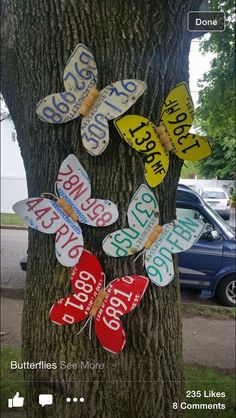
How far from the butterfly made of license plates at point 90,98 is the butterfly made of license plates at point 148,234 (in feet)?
0.56

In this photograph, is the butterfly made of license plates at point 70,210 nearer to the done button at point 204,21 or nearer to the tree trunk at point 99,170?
the tree trunk at point 99,170

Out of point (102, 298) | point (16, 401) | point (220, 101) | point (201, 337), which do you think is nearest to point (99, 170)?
point (102, 298)

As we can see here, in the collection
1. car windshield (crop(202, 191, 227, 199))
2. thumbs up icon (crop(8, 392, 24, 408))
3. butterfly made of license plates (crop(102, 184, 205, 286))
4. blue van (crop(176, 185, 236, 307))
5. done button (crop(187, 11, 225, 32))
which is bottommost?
thumbs up icon (crop(8, 392, 24, 408))

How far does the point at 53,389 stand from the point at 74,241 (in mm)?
431

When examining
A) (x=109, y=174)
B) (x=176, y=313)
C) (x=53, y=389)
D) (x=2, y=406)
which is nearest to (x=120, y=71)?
(x=109, y=174)

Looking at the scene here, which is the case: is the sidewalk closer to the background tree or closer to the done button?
the background tree

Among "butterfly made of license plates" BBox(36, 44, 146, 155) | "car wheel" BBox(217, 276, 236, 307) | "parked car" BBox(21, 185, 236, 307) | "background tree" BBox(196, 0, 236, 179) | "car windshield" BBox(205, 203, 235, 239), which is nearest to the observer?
"butterfly made of license plates" BBox(36, 44, 146, 155)

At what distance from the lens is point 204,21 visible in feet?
2.69

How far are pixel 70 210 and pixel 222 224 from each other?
0.94 m

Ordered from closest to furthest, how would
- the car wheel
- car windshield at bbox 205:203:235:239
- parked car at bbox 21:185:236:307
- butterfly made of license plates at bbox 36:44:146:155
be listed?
1. butterfly made of license plates at bbox 36:44:146:155
2. parked car at bbox 21:185:236:307
3. car windshield at bbox 205:203:235:239
4. the car wheel

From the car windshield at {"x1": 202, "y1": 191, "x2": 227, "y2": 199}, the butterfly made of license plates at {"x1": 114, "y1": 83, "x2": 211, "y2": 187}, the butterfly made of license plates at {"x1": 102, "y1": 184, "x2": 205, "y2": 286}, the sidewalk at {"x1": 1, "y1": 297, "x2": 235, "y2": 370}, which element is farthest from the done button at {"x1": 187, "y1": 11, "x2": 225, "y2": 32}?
the sidewalk at {"x1": 1, "y1": 297, "x2": 235, "y2": 370}

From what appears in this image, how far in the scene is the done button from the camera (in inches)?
32.1

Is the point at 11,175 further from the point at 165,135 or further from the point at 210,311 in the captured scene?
the point at 210,311

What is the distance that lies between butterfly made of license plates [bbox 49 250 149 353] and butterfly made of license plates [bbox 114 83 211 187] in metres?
0.25
